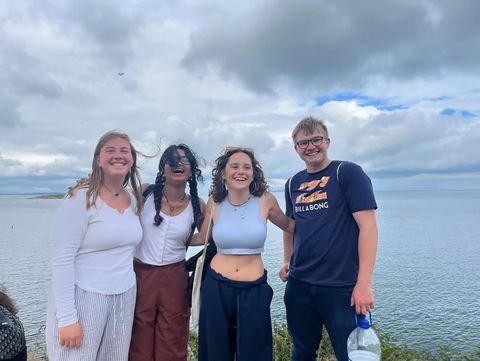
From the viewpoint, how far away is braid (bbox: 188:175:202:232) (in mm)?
4047

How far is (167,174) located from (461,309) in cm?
1974

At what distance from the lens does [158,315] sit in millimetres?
3838

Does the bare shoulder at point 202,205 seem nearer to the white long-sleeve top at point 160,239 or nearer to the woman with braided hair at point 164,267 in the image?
the woman with braided hair at point 164,267

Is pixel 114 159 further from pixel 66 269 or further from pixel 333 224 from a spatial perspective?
pixel 333 224

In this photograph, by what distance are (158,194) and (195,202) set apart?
0.41 metres

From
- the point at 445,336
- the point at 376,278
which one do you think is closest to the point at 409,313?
the point at 445,336

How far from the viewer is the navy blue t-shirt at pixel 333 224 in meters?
3.56

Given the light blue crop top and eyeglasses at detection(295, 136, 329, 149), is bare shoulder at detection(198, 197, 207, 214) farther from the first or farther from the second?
eyeglasses at detection(295, 136, 329, 149)

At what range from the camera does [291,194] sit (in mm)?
4082

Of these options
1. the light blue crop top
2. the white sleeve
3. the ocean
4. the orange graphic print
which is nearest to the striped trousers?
the white sleeve

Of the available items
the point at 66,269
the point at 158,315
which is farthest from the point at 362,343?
the point at 66,269

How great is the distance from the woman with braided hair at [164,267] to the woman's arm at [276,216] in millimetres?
764

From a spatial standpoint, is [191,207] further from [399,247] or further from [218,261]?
[399,247]

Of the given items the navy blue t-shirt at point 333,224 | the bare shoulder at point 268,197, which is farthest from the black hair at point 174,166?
the navy blue t-shirt at point 333,224
